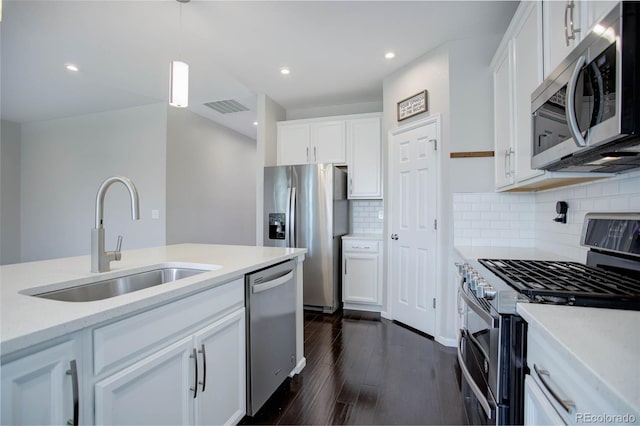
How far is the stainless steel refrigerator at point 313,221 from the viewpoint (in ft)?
11.3

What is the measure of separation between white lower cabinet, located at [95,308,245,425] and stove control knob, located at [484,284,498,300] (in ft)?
3.63

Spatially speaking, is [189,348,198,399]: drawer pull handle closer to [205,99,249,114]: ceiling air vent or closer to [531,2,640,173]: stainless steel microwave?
[531,2,640,173]: stainless steel microwave

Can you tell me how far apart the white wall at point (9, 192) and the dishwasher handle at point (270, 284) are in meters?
5.85

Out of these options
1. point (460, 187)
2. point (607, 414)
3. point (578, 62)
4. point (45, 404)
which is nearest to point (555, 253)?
point (460, 187)

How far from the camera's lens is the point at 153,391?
1001mm

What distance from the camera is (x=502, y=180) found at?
2.16 meters

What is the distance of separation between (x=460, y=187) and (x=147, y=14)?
2.90 m

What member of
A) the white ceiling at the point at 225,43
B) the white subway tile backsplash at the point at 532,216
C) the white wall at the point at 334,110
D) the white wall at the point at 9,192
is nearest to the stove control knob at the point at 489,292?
the white subway tile backsplash at the point at 532,216

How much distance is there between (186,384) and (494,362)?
1.14 metres

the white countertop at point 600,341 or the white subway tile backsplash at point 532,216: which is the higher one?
the white subway tile backsplash at point 532,216

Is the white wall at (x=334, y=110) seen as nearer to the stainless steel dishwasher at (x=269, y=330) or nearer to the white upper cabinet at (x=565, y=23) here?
the white upper cabinet at (x=565, y=23)

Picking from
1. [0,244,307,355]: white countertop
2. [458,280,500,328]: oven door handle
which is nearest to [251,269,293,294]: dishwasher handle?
[0,244,307,355]: white countertop

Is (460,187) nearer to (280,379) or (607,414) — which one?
(280,379)

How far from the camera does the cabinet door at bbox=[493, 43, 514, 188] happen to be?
200 centimetres
